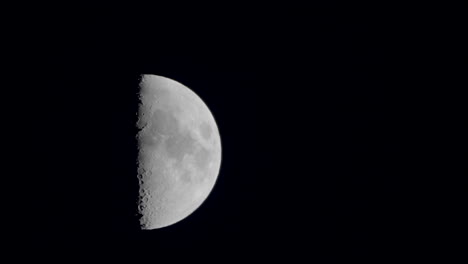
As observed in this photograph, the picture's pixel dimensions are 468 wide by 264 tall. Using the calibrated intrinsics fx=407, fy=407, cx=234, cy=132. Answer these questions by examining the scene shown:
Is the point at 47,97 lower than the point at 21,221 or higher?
higher

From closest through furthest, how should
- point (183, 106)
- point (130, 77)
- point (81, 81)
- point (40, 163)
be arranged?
point (40, 163) < point (81, 81) < point (130, 77) < point (183, 106)

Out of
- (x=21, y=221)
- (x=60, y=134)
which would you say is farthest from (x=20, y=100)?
(x=21, y=221)

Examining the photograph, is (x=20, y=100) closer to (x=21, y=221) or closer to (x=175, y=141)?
(x=21, y=221)

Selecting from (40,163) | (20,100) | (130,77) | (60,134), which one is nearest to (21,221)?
(40,163)

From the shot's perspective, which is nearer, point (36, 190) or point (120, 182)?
point (36, 190)

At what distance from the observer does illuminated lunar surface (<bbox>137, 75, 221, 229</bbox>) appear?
16.4 ft

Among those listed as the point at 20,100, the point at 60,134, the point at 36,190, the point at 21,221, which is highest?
the point at 20,100

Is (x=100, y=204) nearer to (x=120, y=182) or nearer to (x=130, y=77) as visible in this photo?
(x=120, y=182)

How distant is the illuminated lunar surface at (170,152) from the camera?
4996 mm

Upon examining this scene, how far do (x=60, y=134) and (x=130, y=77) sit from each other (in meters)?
1.12

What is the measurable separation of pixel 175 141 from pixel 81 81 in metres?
1.32

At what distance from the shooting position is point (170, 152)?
512 cm

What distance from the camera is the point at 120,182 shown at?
471 cm

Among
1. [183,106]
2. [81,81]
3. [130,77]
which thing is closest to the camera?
[81,81]
